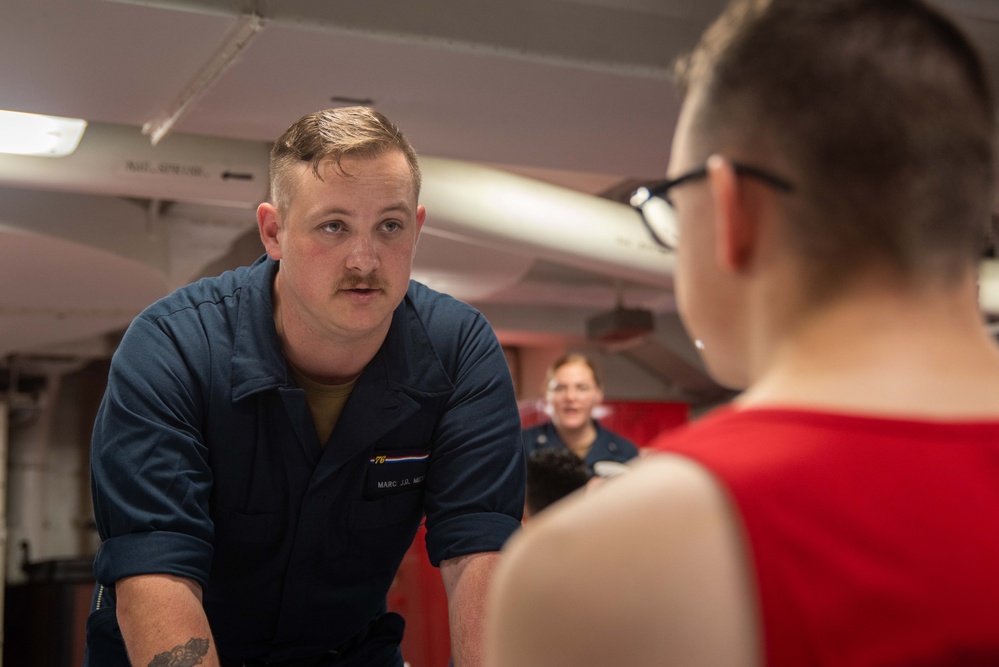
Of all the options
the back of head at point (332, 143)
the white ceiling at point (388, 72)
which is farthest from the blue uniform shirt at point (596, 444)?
the back of head at point (332, 143)

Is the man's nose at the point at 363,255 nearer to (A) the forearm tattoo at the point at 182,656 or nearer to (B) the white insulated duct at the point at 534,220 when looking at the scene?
(A) the forearm tattoo at the point at 182,656

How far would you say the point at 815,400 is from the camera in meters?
0.68

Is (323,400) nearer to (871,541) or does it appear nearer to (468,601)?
(468,601)

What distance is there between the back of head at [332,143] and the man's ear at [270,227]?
2 cm

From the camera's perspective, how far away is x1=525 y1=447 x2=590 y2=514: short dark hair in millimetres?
4059

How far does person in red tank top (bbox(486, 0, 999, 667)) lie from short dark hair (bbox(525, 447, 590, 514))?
3.28 m

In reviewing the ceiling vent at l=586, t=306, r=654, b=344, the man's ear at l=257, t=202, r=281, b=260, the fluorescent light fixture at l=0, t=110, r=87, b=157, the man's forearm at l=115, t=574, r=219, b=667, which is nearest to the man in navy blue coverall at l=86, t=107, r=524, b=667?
the man's ear at l=257, t=202, r=281, b=260

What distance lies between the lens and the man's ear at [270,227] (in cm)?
195

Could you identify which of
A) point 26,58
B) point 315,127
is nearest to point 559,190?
point 26,58

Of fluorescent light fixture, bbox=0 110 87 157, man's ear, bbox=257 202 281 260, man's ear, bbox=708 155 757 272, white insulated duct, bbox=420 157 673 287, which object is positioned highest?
fluorescent light fixture, bbox=0 110 87 157

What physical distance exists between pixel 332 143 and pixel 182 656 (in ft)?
2.68

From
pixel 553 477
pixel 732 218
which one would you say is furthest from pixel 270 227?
pixel 553 477

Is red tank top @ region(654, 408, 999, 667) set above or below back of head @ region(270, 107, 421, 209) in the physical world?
below

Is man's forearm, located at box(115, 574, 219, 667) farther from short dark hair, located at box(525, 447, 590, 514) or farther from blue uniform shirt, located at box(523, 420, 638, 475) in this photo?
blue uniform shirt, located at box(523, 420, 638, 475)
